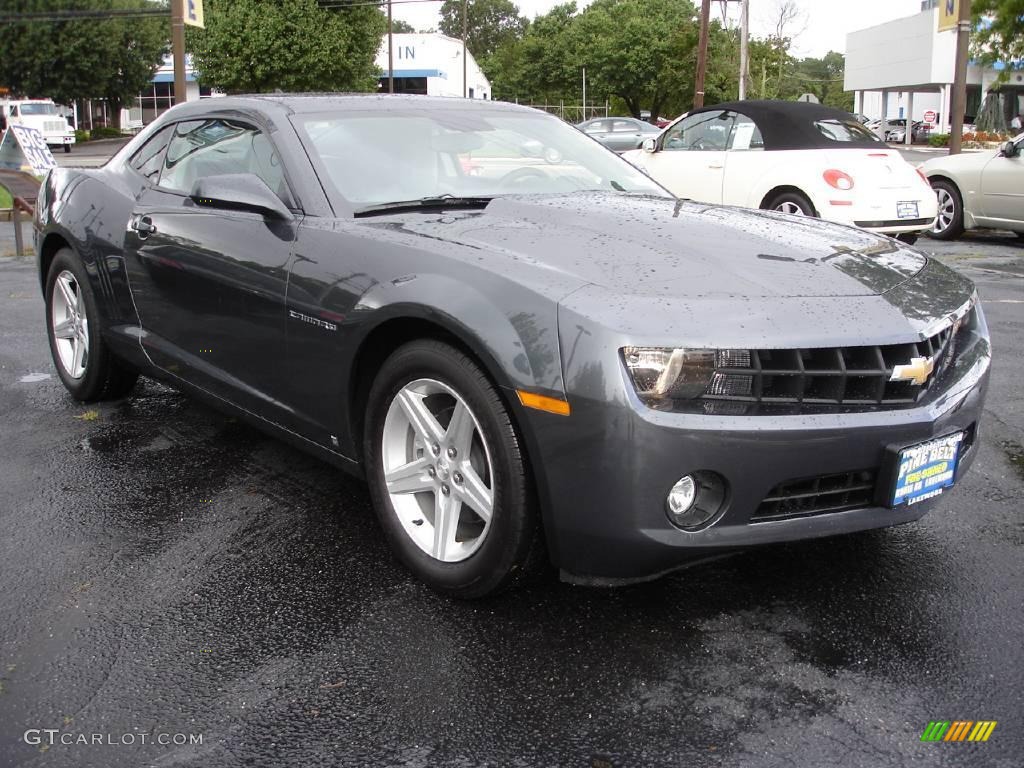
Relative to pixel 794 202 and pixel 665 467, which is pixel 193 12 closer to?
pixel 794 202

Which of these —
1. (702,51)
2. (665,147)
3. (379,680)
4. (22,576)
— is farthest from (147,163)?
(702,51)

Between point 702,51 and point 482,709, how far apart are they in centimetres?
2951

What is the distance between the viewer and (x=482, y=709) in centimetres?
249

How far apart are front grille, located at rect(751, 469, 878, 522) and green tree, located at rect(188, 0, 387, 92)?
4514cm

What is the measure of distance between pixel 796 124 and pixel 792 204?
84cm

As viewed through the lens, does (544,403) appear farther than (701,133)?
No

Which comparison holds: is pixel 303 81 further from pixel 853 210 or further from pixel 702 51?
pixel 853 210

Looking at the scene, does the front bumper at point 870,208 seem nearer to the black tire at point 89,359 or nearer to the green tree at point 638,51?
the black tire at point 89,359

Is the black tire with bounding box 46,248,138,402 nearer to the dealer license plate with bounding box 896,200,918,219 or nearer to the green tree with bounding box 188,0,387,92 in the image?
the dealer license plate with bounding box 896,200,918,219

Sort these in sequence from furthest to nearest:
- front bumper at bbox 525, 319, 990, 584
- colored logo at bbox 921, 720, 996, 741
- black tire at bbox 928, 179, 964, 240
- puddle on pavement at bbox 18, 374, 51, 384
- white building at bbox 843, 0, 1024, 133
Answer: white building at bbox 843, 0, 1024, 133, black tire at bbox 928, 179, 964, 240, puddle on pavement at bbox 18, 374, 51, 384, front bumper at bbox 525, 319, 990, 584, colored logo at bbox 921, 720, 996, 741

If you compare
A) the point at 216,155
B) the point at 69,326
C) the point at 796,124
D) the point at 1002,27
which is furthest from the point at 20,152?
the point at 1002,27

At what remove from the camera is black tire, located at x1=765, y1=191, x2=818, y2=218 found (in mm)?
9727

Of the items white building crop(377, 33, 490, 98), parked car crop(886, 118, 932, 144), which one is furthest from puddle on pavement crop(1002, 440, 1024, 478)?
white building crop(377, 33, 490, 98)

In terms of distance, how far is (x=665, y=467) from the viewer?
98.3 inches
